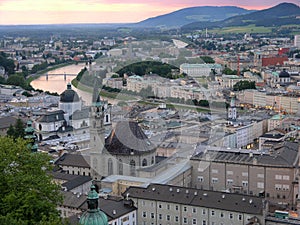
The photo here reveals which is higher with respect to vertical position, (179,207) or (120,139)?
Result: (120,139)

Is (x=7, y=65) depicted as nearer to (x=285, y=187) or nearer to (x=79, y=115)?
(x=79, y=115)

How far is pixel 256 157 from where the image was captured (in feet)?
50.6

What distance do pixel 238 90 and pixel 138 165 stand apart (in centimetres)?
2359

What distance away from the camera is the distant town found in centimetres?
1233

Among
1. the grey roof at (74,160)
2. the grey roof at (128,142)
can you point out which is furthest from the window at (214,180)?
the grey roof at (74,160)

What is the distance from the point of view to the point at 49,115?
22266 millimetres

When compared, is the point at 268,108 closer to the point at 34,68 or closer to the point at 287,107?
the point at 287,107

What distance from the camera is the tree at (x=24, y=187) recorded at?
7613 millimetres

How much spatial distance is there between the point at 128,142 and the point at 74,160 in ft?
7.86

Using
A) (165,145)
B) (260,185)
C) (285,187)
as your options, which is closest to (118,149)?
(165,145)

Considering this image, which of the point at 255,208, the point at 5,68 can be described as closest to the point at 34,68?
the point at 5,68

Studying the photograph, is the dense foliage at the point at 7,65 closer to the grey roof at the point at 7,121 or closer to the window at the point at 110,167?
the grey roof at the point at 7,121

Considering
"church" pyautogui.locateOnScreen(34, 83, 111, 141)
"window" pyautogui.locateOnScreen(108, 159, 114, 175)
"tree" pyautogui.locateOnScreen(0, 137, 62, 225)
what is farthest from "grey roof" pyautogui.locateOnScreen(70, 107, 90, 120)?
"tree" pyautogui.locateOnScreen(0, 137, 62, 225)

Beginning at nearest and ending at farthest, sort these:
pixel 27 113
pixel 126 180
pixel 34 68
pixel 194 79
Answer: pixel 126 180 → pixel 27 113 → pixel 194 79 → pixel 34 68
